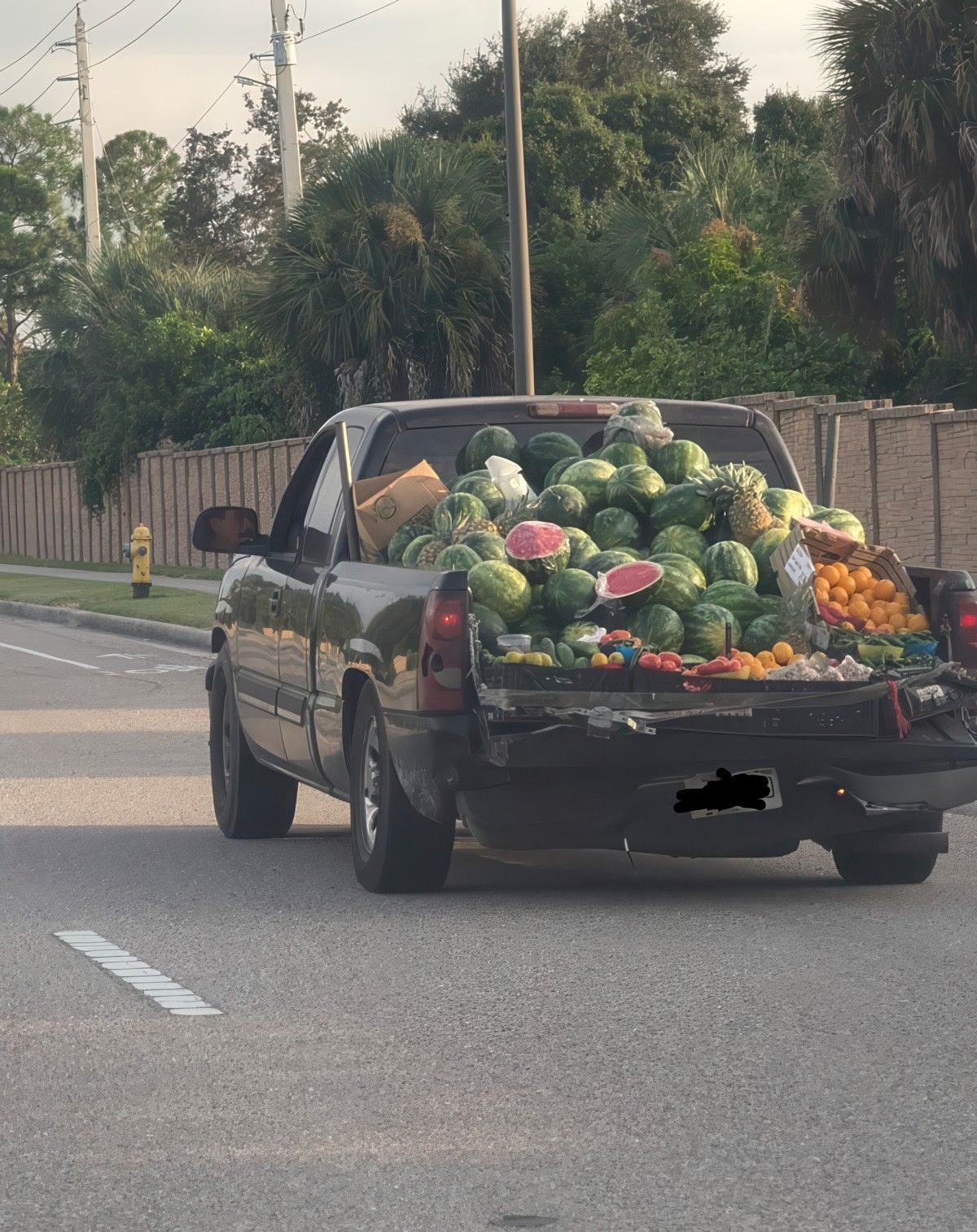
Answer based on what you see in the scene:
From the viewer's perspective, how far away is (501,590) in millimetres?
8297

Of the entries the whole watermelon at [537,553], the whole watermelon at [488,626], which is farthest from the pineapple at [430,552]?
the whole watermelon at [488,626]

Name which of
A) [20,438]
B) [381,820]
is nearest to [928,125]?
[381,820]

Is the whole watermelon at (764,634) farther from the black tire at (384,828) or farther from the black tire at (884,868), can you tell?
the black tire at (384,828)

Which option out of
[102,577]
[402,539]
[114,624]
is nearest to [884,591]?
[402,539]

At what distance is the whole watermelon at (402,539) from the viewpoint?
8.91m

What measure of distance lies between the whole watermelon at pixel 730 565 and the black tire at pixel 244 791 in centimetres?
272

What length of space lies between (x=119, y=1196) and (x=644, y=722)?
3437mm

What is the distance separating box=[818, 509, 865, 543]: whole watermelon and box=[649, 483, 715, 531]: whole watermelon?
0.51 meters

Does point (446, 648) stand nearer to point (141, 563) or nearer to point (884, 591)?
point (884, 591)

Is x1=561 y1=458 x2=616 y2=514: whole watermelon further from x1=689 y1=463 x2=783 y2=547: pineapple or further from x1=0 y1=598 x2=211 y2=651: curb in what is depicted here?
x1=0 y1=598 x2=211 y2=651: curb

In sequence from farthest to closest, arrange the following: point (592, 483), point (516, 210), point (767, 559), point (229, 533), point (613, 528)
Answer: point (516, 210) < point (229, 533) < point (592, 483) < point (613, 528) < point (767, 559)

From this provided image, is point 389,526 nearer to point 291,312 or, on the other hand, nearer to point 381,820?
point 381,820

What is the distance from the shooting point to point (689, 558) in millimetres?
8750

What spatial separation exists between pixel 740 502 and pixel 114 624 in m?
20.8
